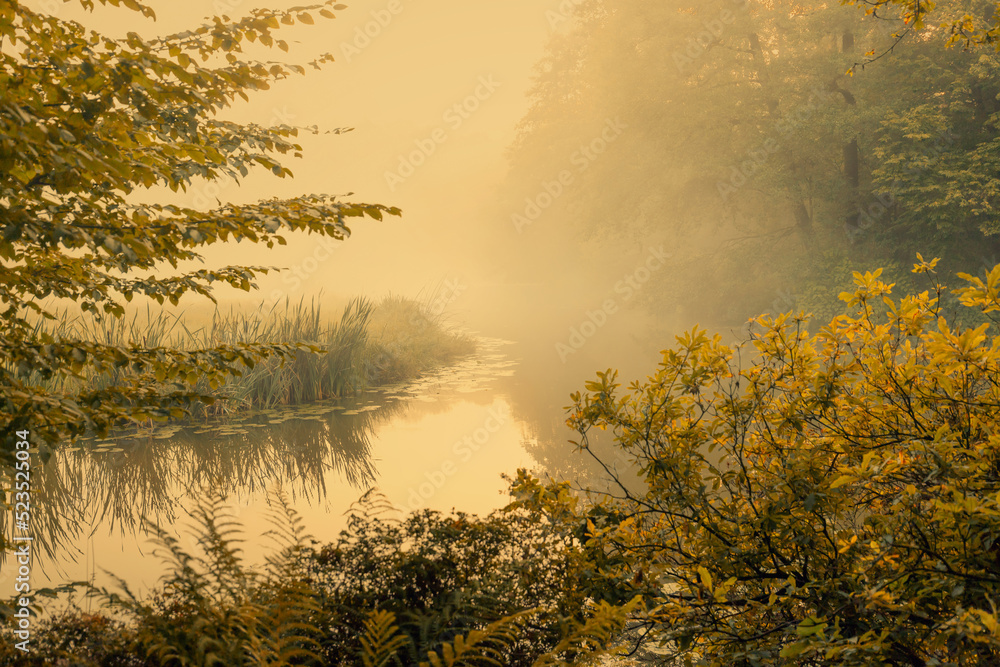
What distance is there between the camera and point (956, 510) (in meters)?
1.92

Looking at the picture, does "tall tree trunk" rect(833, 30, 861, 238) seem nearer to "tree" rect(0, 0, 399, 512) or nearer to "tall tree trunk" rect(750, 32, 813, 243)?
"tall tree trunk" rect(750, 32, 813, 243)

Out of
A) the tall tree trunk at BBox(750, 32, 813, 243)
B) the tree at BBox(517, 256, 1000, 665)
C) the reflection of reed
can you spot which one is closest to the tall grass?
the reflection of reed

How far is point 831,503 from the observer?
2.61 m

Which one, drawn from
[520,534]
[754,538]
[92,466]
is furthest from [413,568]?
[92,466]

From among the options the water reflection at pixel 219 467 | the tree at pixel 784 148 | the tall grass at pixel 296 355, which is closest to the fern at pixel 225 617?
the water reflection at pixel 219 467

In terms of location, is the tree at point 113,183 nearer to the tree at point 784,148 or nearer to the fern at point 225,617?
the fern at point 225,617

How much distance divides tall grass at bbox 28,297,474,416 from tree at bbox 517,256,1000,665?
19.4 feet

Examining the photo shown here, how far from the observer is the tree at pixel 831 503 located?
84.1 inches

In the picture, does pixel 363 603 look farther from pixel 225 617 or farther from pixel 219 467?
pixel 219 467

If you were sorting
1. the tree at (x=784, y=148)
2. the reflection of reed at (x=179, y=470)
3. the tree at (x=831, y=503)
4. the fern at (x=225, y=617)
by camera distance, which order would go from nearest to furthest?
the tree at (x=831, y=503)
the fern at (x=225, y=617)
the reflection of reed at (x=179, y=470)
the tree at (x=784, y=148)

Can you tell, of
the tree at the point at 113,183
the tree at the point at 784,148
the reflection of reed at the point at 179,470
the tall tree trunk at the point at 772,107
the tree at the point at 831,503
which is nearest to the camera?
the tree at the point at 831,503

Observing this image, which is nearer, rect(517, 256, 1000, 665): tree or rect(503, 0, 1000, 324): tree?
rect(517, 256, 1000, 665): tree

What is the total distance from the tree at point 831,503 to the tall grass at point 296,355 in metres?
5.91

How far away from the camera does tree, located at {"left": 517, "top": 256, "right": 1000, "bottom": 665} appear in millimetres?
2137
